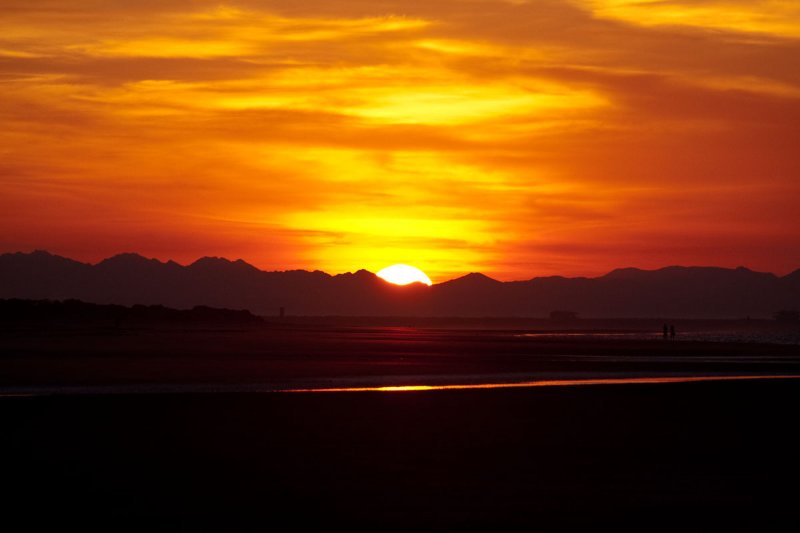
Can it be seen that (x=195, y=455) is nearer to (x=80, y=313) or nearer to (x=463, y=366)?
(x=463, y=366)

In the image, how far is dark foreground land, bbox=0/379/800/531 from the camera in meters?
15.1

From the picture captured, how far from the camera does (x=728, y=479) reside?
59.6ft

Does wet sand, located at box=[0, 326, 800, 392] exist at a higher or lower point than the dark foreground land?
higher

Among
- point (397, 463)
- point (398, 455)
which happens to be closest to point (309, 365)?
point (398, 455)

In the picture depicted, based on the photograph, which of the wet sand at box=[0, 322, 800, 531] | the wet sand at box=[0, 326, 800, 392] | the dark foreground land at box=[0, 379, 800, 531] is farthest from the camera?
the wet sand at box=[0, 326, 800, 392]

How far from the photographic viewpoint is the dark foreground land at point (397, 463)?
1509 cm

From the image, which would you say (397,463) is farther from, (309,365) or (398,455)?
(309,365)

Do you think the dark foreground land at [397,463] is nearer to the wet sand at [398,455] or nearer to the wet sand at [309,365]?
the wet sand at [398,455]

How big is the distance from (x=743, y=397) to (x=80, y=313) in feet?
443

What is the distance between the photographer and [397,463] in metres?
19.8

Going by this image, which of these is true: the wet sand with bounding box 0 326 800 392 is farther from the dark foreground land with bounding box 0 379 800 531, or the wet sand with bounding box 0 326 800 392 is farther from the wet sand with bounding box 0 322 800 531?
the dark foreground land with bounding box 0 379 800 531

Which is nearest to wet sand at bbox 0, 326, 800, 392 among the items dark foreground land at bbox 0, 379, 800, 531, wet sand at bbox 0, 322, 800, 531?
wet sand at bbox 0, 322, 800, 531

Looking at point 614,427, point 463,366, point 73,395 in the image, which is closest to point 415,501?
point 614,427

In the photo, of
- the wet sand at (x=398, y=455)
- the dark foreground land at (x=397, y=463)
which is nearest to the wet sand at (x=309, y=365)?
the wet sand at (x=398, y=455)
